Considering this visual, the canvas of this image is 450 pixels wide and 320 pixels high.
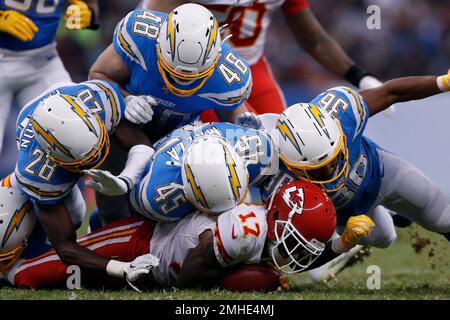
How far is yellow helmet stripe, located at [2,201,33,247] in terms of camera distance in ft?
10.6

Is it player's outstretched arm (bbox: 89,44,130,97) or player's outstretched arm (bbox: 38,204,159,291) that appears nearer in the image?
player's outstretched arm (bbox: 38,204,159,291)

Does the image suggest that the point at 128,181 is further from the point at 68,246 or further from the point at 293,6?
the point at 293,6

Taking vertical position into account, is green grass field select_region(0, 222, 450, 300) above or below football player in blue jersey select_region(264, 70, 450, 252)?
below

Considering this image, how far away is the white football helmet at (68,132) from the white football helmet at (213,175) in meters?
0.30

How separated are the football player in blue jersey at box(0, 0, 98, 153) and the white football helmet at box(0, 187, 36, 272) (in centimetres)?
116

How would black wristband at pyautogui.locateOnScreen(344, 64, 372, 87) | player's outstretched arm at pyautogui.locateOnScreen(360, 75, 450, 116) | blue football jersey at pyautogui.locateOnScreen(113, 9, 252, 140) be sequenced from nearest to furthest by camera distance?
player's outstretched arm at pyautogui.locateOnScreen(360, 75, 450, 116) < blue football jersey at pyautogui.locateOnScreen(113, 9, 252, 140) < black wristband at pyautogui.locateOnScreen(344, 64, 372, 87)

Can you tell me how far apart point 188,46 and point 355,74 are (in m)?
1.35

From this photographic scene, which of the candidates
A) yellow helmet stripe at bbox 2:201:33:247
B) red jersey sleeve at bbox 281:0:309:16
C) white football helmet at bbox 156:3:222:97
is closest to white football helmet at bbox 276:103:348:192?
white football helmet at bbox 156:3:222:97

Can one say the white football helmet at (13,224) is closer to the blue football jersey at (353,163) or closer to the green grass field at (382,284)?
the green grass field at (382,284)

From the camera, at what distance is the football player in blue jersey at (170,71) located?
318 cm

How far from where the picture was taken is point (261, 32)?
4461 mm

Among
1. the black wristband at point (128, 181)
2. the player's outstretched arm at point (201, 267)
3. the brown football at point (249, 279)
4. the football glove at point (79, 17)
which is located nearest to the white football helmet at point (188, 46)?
the black wristband at point (128, 181)

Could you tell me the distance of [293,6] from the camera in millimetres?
4488

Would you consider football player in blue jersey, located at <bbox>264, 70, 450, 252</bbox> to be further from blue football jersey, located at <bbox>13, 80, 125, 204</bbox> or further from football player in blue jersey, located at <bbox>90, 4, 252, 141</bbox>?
blue football jersey, located at <bbox>13, 80, 125, 204</bbox>
